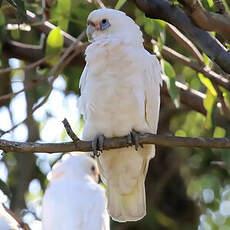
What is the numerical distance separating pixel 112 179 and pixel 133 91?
1.55 ft

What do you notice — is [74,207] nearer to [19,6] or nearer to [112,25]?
[112,25]

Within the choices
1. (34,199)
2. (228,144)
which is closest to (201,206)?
(34,199)

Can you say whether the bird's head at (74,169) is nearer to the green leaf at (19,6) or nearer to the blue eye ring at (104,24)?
the blue eye ring at (104,24)

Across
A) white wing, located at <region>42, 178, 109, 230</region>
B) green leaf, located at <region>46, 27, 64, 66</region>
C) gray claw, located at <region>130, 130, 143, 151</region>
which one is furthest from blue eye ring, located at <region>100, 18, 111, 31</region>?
white wing, located at <region>42, 178, 109, 230</region>

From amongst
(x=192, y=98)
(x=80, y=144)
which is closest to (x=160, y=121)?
(x=192, y=98)

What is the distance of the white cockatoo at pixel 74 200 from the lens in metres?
3.25

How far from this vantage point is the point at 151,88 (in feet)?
9.73

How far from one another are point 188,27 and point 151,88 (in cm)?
74

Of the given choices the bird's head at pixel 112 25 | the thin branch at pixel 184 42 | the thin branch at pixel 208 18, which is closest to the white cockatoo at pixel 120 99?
the bird's head at pixel 112 25

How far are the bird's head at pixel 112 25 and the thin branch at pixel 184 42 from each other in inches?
6.1

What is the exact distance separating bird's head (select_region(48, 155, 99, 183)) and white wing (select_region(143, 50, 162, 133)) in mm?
815

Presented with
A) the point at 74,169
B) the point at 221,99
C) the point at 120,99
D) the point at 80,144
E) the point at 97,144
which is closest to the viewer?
the point at 80,144

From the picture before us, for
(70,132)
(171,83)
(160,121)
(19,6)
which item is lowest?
(160,121)

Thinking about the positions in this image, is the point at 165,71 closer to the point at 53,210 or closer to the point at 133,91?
the point at 133,91
